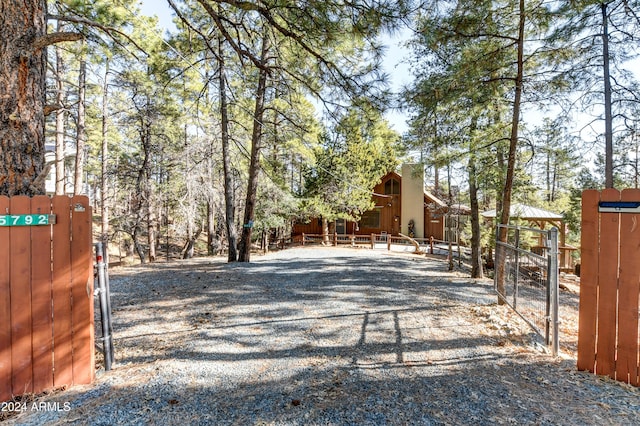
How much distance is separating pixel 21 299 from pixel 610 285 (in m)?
5.06

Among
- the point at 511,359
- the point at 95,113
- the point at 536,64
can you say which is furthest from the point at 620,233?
the point at 95,113

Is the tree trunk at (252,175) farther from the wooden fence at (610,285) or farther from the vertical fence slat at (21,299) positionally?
the wooden fence at (610,285)

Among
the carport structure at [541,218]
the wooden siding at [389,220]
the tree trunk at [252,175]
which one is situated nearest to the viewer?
the tree trunk at [252,175]

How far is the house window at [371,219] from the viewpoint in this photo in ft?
78.2

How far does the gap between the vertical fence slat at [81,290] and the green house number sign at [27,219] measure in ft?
0.57

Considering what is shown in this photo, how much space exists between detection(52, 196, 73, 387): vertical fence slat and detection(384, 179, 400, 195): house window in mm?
22048

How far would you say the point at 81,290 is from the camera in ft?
9.05

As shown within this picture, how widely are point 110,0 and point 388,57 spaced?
17.1 ft

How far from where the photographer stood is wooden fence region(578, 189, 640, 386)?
2.82m

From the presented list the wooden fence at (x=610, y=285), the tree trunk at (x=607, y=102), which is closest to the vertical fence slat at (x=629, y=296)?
the wooden fence at (x=610, y=285)

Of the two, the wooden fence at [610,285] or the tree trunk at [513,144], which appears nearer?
the wooden fence at [610,285]

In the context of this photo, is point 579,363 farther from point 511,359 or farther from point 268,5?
point 268,5

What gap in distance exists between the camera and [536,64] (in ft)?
21.2

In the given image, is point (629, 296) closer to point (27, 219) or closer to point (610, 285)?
point (610, 285)
